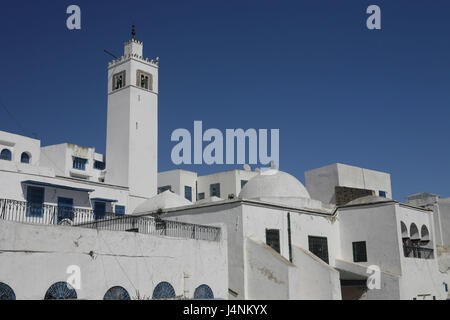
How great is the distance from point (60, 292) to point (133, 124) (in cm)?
2483

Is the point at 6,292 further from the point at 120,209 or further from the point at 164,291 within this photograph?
the point at 120,209

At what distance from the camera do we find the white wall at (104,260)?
14305 mm

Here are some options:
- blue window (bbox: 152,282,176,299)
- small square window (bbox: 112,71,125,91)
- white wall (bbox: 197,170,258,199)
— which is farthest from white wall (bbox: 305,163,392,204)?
blue window (bbox: 152,282,176,299)

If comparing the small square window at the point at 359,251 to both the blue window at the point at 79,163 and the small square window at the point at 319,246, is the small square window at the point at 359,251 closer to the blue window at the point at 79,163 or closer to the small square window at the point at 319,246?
the small square window at the point at 319,246

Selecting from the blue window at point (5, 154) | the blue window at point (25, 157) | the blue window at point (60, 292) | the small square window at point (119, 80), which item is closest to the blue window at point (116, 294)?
the blue window at point (60, 292)

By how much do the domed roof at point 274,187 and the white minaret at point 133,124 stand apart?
40.5 ft

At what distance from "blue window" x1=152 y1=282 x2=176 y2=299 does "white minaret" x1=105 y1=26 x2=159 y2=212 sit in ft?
60.7

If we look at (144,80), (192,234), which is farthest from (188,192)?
(192,234)

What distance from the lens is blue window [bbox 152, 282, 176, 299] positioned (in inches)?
714

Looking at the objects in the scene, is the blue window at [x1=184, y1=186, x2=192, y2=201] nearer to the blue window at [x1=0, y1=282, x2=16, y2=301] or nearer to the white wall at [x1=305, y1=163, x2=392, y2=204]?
the white wall at [x1=305, y1=163, x2=392, y2=204]

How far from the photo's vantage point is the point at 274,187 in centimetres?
2683
